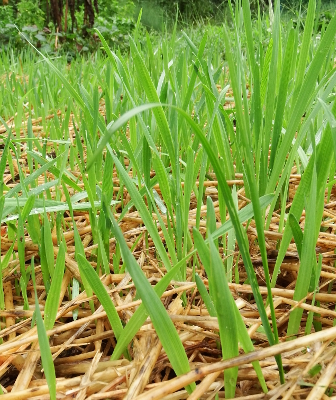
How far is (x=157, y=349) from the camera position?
402 millimetres

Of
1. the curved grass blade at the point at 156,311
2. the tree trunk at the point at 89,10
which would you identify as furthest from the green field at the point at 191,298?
the tree trunk at the point at 89,10

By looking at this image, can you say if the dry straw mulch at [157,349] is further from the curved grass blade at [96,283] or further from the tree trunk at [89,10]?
the tree trunk at [89,10]

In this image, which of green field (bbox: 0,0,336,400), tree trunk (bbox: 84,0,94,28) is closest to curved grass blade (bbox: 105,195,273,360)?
green field (bbox: 0,0,336,400)

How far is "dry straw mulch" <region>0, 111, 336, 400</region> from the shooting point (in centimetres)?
35

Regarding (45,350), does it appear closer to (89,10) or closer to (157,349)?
(157,349)

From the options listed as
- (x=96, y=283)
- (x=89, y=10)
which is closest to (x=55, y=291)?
(x=96, y=283)

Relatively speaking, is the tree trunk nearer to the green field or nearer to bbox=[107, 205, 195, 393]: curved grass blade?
the green field

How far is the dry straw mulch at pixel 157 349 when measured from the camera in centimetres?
35

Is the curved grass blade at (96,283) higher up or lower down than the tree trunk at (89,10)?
lower down

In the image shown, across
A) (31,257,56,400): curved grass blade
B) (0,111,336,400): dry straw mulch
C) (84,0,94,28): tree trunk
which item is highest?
(84,0,94,28): tree trunk

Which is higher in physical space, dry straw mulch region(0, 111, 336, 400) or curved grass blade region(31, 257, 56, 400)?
curved grass blade region(31, 257, 56, 400)

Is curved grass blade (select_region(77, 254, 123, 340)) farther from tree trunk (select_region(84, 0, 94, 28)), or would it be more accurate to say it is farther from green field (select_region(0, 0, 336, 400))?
tree trunk (select_region(84, 0, 94, 28))

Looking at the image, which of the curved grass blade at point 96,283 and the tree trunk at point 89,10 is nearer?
the curved grass blade at point 96,283

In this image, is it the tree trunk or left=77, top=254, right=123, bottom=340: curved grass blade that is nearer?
left=77, top=254, right=123, bottom=340: curved grass blade
